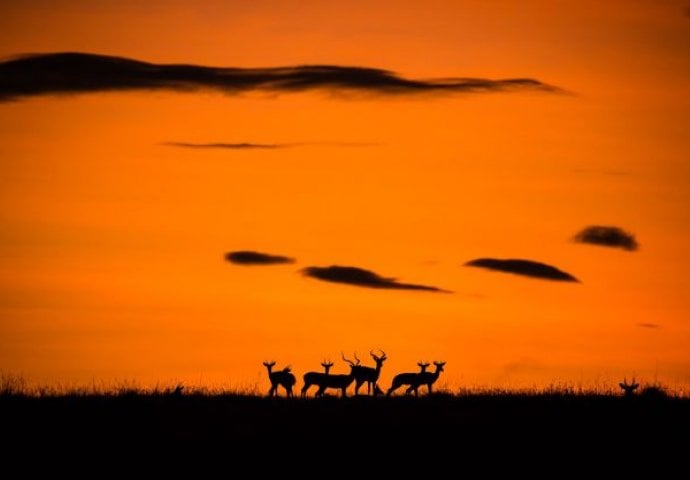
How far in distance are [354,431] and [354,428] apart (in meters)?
0.25

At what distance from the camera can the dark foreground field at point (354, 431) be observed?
34906 millimetres

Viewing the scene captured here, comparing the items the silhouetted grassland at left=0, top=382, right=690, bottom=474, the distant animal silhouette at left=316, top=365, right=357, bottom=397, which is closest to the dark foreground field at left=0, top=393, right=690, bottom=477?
the silhouetted grassland at left=0, top=382, right=690, bottom=474

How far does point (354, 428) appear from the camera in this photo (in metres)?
37.4

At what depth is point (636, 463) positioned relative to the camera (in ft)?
115

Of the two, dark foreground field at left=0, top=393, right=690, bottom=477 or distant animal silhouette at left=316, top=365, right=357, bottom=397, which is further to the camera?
distant animal silhouette at left=316, top=365, right=357, bottom=397

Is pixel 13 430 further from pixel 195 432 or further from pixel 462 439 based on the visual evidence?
pixel 462 439

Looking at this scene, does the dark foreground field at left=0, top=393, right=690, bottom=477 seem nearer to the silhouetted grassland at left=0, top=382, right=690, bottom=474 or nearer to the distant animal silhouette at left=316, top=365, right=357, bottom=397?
the silhouetted grassland at left=0, top=382, right=690, bottom=474

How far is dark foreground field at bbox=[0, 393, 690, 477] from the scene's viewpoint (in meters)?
34.9

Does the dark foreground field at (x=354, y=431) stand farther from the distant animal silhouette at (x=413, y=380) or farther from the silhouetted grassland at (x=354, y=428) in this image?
the distant animal silhouette at (x=413, y=380)

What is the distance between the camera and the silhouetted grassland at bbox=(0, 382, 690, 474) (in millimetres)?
35188

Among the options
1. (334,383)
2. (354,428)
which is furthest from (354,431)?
(334,383)

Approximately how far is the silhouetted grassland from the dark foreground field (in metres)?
0.02

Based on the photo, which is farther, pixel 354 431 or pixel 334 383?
pixel 334 383

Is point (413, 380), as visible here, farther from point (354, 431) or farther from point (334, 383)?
point (354, 431)
